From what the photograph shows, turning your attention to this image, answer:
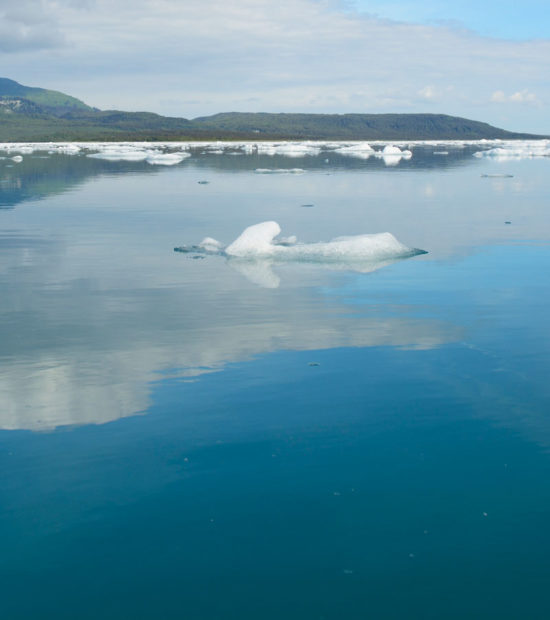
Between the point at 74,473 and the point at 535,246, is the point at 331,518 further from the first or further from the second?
the point at 535,246

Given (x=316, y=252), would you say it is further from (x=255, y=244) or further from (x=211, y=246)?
(x=211, y=246)

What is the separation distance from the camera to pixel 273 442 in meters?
5.51

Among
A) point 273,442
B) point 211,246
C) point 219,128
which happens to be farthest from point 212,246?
point 219,128

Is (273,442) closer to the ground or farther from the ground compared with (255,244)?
closer to the ground

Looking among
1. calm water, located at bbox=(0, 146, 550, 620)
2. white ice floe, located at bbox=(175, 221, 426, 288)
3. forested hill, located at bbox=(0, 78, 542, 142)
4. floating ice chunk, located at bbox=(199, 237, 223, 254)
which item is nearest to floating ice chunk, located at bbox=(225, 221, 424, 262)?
white ice floe, located at bbox=(175, 221, 426, 288)

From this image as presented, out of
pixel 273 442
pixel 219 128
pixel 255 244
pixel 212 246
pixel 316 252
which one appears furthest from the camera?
pixel 219 128

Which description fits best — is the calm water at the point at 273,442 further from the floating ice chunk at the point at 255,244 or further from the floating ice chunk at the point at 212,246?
the floating ice chunk at the point at 212,246

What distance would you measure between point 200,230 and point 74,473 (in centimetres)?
1199

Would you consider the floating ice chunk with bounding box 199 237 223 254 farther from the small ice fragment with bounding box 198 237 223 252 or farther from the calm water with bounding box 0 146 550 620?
the calm water with bounding box 0 146 550 620

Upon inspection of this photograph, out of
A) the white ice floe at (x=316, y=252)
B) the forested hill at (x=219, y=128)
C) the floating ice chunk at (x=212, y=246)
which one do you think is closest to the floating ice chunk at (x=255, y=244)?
the white ice floe at (x=316, y=252)

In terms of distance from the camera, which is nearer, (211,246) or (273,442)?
(273,442)

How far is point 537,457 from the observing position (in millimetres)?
5305

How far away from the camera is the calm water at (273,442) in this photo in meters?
3.96

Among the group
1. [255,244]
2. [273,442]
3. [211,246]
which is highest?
[255,244]
